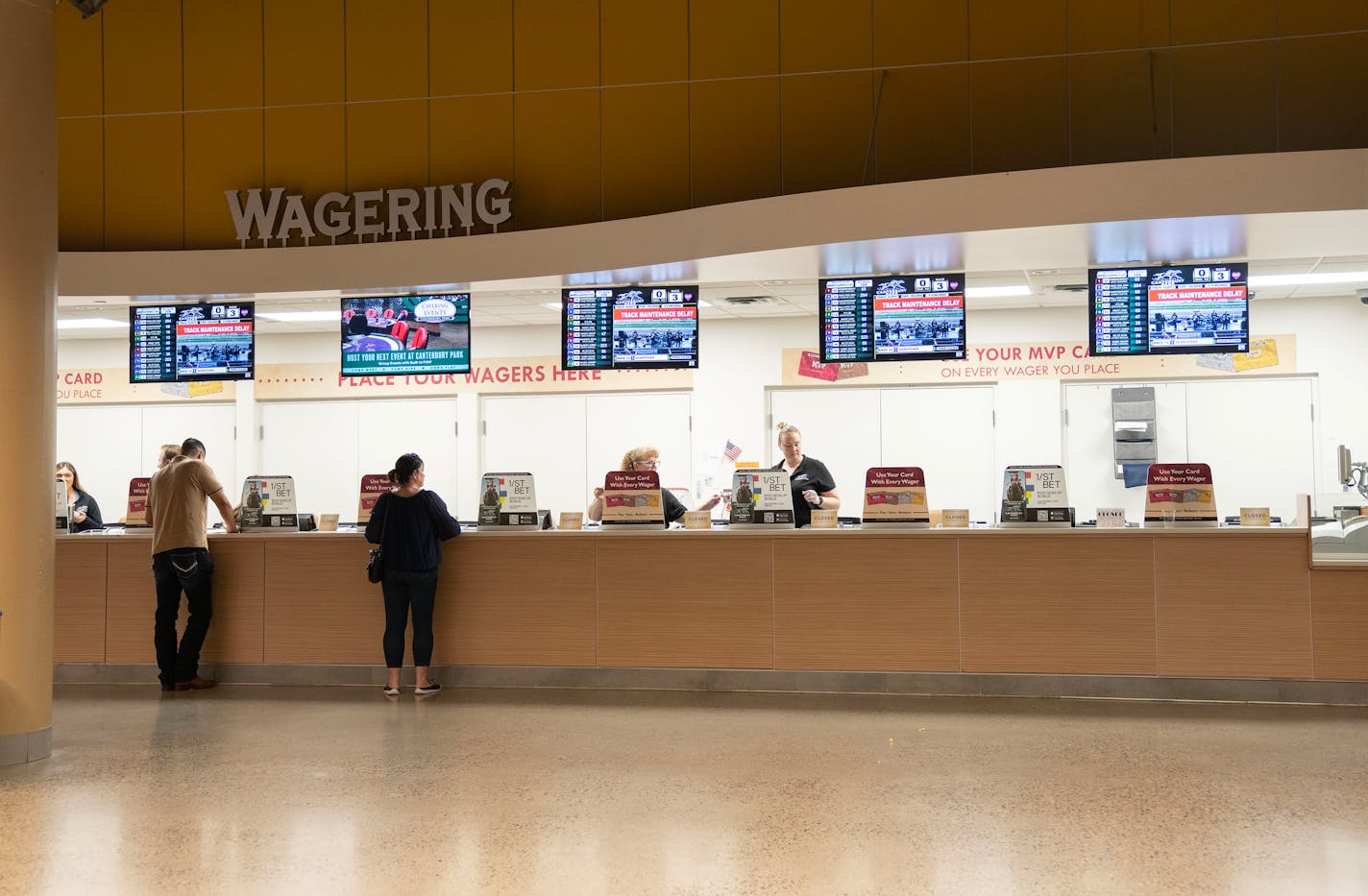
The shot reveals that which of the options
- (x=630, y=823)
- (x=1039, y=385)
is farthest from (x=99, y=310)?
(x=1039, y=385)

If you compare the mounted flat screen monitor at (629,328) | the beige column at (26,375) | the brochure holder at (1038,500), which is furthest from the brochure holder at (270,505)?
the brochure holder at (1038,500)

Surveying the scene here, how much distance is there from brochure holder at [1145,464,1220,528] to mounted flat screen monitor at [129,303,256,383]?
557 cm

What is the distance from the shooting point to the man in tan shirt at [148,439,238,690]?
23.2 ft

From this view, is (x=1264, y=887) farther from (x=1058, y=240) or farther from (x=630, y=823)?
(x=1058, y=240)

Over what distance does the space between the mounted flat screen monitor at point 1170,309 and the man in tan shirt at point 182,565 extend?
5.24 metres

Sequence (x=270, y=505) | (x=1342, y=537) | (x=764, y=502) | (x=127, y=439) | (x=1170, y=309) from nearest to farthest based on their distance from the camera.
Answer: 1. (x=1342, y=537)
2. (x=1170, y=309)
3. (x=764, y=502)
4. (x=270, y=505)
5. (x=127, y=439)

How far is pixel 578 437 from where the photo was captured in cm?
1015

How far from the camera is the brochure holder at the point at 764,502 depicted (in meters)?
6.93

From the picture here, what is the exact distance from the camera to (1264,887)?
3408 millimetres

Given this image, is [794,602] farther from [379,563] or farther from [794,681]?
[379,563]

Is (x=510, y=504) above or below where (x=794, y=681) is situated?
above

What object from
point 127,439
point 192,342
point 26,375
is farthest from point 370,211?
point 127,439

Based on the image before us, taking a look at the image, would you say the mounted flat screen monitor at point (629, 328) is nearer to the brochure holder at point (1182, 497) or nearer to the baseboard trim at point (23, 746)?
the brochure holder at point (1182, 497)

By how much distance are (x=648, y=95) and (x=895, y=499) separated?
120 inches
